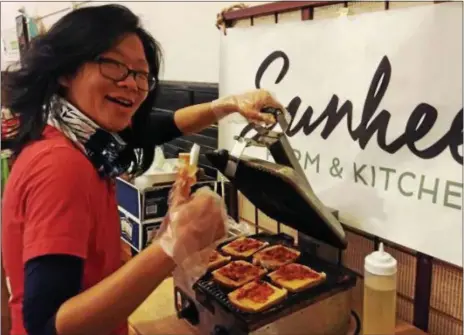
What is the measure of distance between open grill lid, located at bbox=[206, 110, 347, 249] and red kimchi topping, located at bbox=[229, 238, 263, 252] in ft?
0.32

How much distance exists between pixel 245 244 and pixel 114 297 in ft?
1.84

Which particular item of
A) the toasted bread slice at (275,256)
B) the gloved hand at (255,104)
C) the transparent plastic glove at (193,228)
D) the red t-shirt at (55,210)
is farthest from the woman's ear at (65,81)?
the toasted bread slice at (275,256)

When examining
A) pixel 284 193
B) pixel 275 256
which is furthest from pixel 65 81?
pixel 275 256

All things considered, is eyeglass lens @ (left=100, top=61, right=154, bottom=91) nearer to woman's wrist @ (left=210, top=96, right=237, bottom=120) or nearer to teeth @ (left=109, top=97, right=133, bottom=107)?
teeth @ (left=109, top=97, right=133, bottom=107)

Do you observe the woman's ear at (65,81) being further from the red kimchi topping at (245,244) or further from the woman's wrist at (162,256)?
Result: the red kimchi topping at (245,244)

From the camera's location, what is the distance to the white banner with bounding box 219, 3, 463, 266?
3.44 ft

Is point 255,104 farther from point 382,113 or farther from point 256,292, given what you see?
point 256,292

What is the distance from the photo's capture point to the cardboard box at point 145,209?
178cm

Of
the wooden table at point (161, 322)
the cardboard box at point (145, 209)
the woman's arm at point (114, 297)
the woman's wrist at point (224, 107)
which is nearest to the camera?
the woman's arm at point (114, 297)

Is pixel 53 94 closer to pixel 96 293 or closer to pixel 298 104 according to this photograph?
pixel 96 293

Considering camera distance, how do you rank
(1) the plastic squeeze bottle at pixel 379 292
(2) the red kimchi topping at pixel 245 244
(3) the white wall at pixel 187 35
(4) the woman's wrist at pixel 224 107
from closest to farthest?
(1) the plastic squeeze bottle at pixel 379 292 < (2) the red kimchi topping at pixel 245 244 < (4) the woman's wrist at pixel 224 107 < (3) the white wall at pixel 187 35

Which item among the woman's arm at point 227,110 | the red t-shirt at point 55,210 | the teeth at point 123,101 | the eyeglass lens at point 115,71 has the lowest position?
the red t-shirt at point 55,210

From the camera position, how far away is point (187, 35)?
211cm

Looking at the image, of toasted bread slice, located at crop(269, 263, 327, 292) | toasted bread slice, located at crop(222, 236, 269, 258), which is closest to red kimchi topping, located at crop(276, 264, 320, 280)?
toasted bread slice, located at crop(269, 263, 327, 292)
